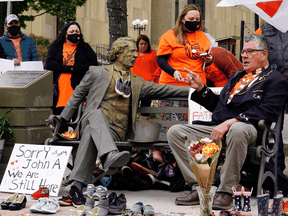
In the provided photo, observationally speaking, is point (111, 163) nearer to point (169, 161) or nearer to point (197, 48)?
point (169, 161)

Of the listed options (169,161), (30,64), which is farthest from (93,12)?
(169,161)

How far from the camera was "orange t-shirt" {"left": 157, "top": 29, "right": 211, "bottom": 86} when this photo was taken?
576 cm

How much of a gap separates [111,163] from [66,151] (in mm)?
705

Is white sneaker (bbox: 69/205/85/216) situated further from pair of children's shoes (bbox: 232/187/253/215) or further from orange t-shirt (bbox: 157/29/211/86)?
orange t-shirt (bbox: 157/29/211/86)

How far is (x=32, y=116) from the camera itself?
5758 mm

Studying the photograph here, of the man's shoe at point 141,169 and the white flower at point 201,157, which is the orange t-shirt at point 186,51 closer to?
the man's shoe at point 141,169

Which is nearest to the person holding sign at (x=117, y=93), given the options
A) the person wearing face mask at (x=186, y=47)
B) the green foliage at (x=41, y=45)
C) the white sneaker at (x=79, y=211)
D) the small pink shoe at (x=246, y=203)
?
the person wearing face mask at (x=186, y=47)

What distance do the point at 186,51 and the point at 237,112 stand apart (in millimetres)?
1333

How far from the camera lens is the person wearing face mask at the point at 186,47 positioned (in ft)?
18.9

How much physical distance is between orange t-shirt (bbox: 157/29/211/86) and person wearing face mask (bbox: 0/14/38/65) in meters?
2.53

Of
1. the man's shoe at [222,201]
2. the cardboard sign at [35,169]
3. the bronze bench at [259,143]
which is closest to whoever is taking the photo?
the man's shoe at [222,201]

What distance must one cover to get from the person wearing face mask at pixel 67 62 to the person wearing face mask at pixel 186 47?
4.98 feet

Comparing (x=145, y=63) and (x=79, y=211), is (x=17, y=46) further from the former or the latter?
(x=79, y=211)

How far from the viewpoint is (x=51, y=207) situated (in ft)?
13.6
